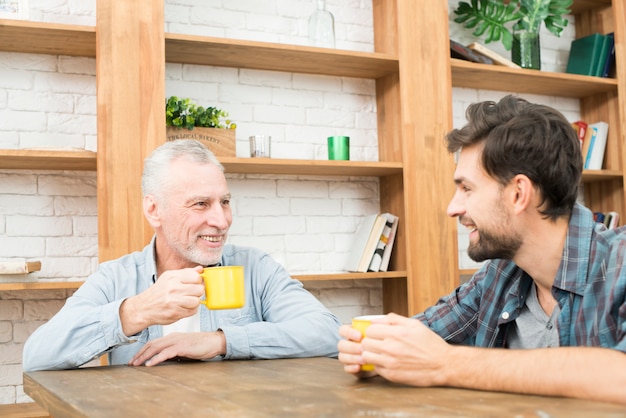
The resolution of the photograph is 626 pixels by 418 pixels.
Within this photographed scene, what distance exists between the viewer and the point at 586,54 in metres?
3.77

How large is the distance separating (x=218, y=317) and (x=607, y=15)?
3.00 meters

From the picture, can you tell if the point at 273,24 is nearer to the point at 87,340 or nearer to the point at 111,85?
the point at 111,85

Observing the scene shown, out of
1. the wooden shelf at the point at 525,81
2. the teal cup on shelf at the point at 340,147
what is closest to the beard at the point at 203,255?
the teal cup on shelf at the point at 340,147

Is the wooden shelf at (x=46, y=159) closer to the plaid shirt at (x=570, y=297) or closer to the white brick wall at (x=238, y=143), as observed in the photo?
the white brick wall at (x=238, y=143)

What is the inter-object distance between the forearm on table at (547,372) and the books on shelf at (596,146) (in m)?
2.84

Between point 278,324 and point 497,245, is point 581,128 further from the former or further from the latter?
point 278,324

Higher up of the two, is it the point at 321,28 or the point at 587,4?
the point at 587,4

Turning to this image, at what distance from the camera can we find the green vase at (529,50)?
3.56 metres

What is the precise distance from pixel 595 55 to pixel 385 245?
5.14 ft

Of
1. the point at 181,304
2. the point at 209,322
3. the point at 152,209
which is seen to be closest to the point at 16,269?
the point at 152,209

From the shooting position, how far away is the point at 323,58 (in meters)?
3.12

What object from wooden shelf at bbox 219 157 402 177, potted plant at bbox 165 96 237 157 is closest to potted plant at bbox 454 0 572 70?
wooden shelf at bbox 219 157 402 177

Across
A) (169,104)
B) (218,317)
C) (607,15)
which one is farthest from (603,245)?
(607,15)

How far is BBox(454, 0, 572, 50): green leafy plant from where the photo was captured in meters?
3.51
